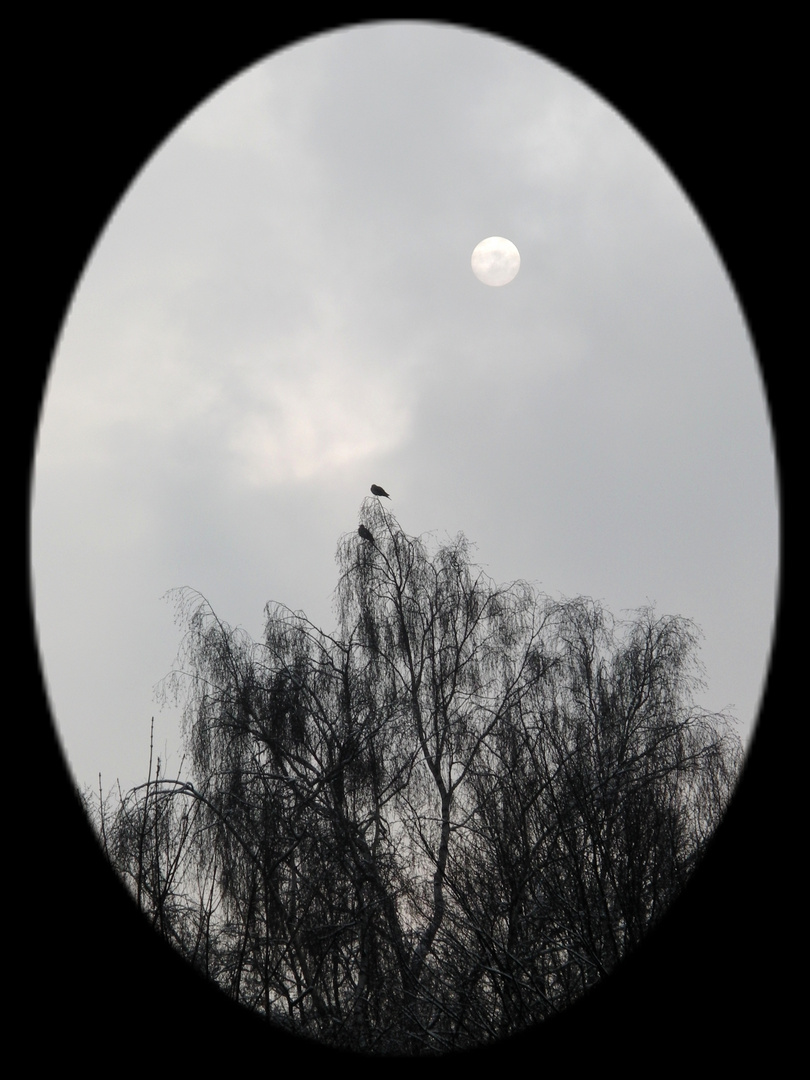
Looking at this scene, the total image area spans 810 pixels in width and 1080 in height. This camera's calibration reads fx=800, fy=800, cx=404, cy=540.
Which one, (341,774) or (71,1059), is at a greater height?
(341,774)

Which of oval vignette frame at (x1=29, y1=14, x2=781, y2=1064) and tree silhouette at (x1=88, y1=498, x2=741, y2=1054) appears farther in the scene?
A: tree silhouette at (x1=88, y1=498, x2=741, y2=1054)

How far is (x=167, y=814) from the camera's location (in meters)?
7.61

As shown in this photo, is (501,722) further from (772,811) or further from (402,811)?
(772,811)

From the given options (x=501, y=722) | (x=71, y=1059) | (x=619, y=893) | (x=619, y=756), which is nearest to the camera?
(x=71, y=1059)

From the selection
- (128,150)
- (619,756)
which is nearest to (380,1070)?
(128,150)

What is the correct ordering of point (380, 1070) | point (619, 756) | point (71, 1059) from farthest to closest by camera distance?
point (619, 756)
point (380, 1070)
point (71, 1059)

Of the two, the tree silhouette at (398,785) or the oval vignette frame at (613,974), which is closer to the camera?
the oval vignette frame at (613,974)

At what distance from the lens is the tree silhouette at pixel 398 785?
5.68 meters

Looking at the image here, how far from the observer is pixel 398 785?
885cm

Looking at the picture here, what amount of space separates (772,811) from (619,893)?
3.00 meters

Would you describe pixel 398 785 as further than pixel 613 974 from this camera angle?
Yes

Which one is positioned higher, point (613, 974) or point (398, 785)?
point (398, 785)

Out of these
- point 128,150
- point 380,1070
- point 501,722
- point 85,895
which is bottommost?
point 380,1070

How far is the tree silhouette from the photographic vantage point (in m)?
5.68
